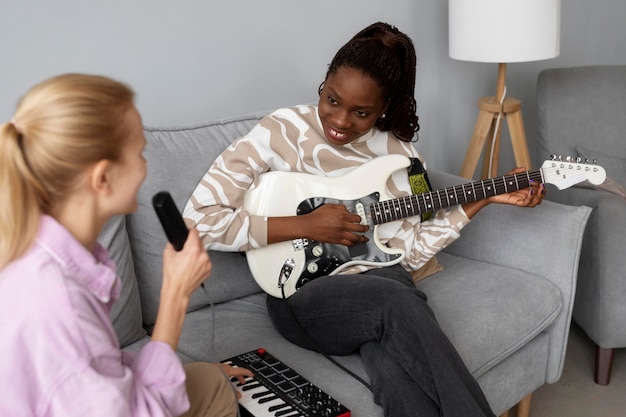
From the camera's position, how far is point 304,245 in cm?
182

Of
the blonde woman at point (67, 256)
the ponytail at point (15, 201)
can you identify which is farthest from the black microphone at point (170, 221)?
the ponytail at point (15, 201)

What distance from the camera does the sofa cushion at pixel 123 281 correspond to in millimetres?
1664

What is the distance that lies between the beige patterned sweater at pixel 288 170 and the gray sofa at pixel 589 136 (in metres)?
0.60

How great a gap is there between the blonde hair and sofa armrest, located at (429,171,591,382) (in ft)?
4.62

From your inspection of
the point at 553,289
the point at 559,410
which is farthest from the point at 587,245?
the point at 559,410

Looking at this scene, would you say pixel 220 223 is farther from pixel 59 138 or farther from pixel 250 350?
pixel 59 138

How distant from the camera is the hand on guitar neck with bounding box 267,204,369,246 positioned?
5.83 feet

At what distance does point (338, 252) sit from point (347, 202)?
128 mm

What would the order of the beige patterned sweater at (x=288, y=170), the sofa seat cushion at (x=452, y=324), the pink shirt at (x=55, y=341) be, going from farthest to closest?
the beige patterned sweater at (x=288, y=170)
the sofa seat cushion at (x=452, y=324)
the pink shirt at (x=55, y=341)

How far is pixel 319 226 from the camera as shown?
1.79m

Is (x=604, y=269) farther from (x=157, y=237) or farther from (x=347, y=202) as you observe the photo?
(x=157, y=237)

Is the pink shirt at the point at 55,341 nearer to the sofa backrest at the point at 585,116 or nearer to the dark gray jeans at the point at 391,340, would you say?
the dark gray jeans at the point at 391,340

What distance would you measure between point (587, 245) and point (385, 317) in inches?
40.2

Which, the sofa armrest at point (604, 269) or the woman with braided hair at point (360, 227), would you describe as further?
the sofa armrest at point (604, 269)
